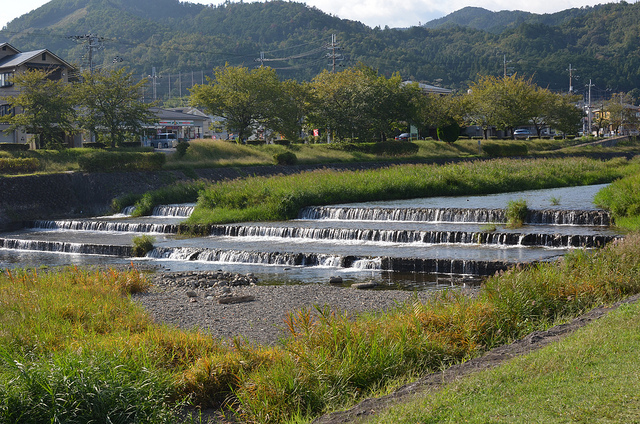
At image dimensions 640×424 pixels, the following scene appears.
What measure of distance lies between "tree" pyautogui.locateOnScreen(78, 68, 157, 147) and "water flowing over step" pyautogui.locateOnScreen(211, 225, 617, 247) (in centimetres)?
2272

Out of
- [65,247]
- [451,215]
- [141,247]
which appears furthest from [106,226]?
[451,215]

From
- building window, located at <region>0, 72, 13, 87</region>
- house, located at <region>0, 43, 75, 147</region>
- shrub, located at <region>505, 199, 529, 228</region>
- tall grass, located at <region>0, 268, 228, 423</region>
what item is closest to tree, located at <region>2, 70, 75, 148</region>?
house, located at <region>0, 43, 75, 147</region>

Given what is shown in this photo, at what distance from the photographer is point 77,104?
→ 153 feet

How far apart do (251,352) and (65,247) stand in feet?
60.9

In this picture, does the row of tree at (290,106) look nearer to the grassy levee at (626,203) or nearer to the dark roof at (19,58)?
the dark roof at (19,58)

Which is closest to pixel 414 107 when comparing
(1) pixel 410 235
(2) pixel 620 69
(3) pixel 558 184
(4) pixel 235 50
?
(3) pixel 558 184

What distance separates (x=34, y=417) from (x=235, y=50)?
171 meters

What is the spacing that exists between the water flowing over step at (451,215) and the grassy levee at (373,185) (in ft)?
5.49

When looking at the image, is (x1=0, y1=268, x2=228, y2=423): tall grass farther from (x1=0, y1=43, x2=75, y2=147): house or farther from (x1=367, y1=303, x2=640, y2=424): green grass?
(x1=0, y1=43, x2=75, y2=147): house

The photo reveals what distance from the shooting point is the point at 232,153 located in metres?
49.0

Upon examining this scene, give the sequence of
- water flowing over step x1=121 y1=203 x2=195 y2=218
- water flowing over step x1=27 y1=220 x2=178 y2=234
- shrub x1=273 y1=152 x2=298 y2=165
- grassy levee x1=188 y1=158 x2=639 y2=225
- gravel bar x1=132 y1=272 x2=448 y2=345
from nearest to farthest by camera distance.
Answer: gravel bar x1=132 y1=272 x2=448 y2=345
water flowing over step x1=27 y1=220 x2=178 y2=234
grassy levee x1=188 y1=158 x2=639 y2=225
water flowing over step x1=121 y1=203 x2=195 y2=218
shrub x1=273 y1=152 x2=298 y2=165

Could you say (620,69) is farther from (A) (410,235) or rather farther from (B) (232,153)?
(A) (410,235)

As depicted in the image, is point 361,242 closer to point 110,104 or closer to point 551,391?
point 551,391

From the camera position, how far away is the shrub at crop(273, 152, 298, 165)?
45.3 meters
